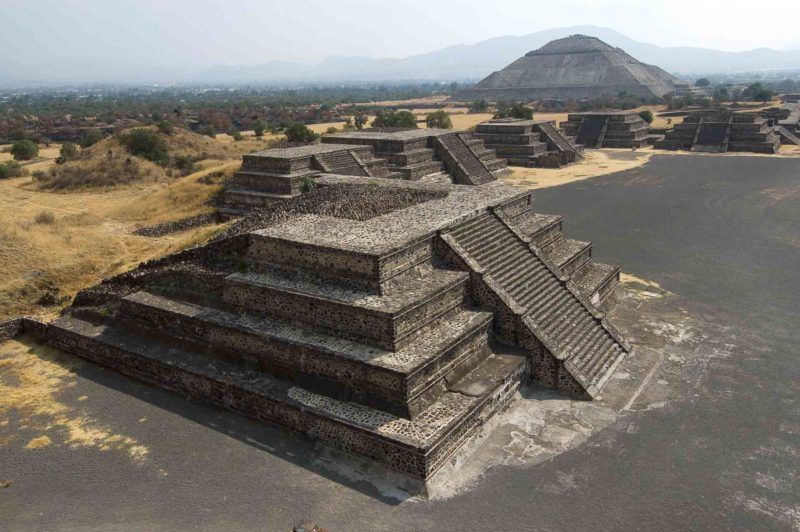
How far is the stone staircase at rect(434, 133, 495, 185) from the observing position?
30.0 m

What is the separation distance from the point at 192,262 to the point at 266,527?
702 cm

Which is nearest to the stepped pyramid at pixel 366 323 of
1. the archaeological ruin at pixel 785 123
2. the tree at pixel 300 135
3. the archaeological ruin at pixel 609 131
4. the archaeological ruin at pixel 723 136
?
the tree at pixel 300 135

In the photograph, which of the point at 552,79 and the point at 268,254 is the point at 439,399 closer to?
the point at 268,254

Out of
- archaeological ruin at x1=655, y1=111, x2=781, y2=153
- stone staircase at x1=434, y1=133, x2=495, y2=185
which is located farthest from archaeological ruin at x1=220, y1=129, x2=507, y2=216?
archaeological ruin at x1=655, y1=111, x2=781, y2=153

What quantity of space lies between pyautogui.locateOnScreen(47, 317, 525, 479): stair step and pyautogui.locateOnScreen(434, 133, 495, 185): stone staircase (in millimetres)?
19971

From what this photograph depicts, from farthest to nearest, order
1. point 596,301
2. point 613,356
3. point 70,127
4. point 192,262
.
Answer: point 70,127
point 596,301
point 192,262
point 613,356

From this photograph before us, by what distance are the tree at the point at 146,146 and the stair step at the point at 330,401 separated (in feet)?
84.1

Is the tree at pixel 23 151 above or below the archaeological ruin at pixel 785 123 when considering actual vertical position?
below

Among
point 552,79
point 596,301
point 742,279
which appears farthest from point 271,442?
point 552,79

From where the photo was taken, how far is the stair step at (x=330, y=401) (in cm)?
875

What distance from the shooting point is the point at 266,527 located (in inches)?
311

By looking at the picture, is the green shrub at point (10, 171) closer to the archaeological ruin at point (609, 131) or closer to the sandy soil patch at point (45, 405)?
the sandy soil patch at point (45, 405)

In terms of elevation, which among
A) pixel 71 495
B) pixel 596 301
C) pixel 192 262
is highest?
pixel 192 262

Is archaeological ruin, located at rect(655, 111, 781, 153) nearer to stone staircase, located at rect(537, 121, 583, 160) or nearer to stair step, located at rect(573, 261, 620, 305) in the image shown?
stone staircase, located at rect(537, 121, 583, 160)
